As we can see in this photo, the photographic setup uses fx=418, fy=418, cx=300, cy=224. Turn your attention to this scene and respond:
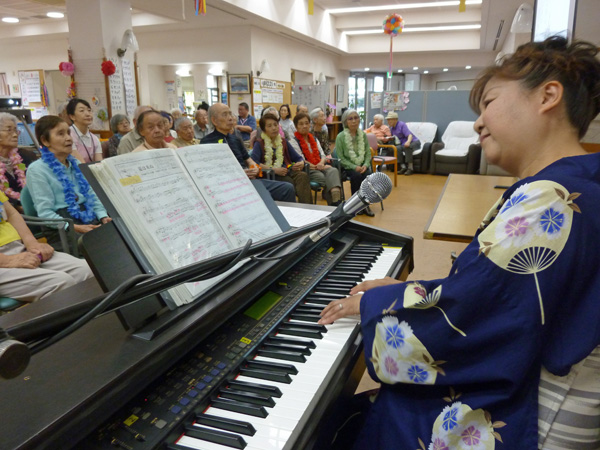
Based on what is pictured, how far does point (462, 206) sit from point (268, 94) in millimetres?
7893

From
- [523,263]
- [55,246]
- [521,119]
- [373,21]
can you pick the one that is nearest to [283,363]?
[523,263]

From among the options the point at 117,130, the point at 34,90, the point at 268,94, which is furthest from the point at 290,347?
the point at 34,90

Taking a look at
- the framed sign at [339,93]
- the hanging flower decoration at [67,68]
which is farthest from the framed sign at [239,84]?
the framed sign at [339,93]

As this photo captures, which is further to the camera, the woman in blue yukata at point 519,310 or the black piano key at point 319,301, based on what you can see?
the black piano key at point 319,301

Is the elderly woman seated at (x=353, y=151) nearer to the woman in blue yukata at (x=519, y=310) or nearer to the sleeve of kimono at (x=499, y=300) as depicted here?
the woman in blue yukata at (x=519, y=310)

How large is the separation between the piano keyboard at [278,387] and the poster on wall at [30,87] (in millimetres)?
12521

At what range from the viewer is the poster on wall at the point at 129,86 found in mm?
5918

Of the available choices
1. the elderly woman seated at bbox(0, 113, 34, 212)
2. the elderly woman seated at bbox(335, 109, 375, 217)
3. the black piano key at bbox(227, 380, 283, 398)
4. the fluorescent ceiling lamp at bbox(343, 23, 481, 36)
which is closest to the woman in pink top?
the elderly woman seated at bbox(0, 113, 34, 212)

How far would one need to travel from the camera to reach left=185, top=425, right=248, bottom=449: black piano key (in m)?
0.70

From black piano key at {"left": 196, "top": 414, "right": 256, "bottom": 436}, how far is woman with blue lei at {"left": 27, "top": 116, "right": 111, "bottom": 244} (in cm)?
219

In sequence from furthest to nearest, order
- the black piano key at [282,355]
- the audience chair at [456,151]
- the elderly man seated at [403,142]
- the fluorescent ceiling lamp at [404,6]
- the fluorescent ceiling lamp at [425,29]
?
the fluorescent ceiling lamp at [425,29]
the fluorescent ceiling lamp at [404,6]
the elderly man seated at [403,142]
the audience chair at [456,151]
the black piano key at [282,355]

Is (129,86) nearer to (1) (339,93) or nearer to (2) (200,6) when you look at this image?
(2) (200,6)

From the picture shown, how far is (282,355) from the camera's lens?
94 cm

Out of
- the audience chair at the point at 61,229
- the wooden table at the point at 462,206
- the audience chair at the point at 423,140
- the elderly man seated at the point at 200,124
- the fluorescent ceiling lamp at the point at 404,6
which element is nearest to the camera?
the wooden table at the point at 462,206
